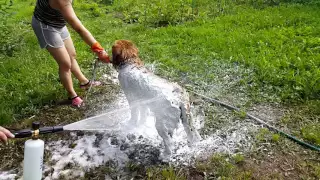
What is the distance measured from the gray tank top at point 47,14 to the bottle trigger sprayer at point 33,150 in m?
1.75

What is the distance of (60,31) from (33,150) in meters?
2.03

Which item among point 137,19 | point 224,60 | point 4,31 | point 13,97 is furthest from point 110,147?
point 137,19

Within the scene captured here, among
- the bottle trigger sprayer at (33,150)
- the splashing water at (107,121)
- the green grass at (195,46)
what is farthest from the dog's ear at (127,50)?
the green grass at (195,46)

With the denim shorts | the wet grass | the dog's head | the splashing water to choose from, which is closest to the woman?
the denim shorts

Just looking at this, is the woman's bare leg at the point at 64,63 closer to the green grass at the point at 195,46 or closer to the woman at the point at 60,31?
the woman at the point at 60,31

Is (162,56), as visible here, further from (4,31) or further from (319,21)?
(319,21)

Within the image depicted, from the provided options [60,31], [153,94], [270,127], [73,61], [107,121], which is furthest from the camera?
A: [73,61]

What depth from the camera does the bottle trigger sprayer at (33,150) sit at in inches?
112

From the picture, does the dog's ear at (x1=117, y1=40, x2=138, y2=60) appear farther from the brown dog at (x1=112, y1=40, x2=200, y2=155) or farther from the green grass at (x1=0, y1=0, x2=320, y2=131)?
the green grass at (x1=0, y1=0, x2=320, y2=131)

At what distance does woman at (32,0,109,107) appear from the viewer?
3.89 meters

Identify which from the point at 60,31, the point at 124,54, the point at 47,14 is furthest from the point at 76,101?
the point at 124,54

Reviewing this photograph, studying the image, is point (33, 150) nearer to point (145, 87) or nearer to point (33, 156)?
point (33, 156)

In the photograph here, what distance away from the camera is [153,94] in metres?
3.74

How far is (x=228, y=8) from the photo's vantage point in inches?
341
